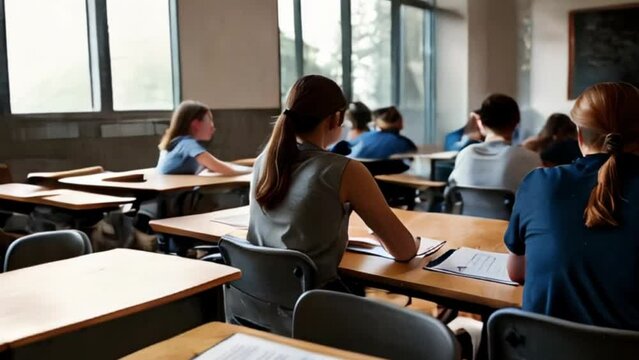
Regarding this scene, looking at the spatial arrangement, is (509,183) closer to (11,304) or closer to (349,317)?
(349,317)

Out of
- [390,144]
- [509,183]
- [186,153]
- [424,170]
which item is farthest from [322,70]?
[509,183]

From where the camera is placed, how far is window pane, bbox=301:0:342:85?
6324 mm

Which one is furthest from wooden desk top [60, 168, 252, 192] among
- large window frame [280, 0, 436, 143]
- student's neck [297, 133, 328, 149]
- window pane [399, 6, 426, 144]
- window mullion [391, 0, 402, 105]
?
window pane [399, 6, 426, 144]

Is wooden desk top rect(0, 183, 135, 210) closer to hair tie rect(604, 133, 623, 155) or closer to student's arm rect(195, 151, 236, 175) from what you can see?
student's arm rect(195, 151, 236, 175)

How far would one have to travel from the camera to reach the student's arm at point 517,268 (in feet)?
5.15

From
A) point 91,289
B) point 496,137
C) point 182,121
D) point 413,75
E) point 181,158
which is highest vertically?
point 413,75

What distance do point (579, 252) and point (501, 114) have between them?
2002 mm

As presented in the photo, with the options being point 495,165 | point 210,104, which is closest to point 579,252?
point 495,165

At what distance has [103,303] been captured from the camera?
1.34 meters

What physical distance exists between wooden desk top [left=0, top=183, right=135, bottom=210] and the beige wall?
6.12 feet

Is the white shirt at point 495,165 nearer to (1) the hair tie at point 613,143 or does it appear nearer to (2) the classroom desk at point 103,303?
(1) the hair tie at point 613,143

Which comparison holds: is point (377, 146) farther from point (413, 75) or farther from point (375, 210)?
point (413, 75)

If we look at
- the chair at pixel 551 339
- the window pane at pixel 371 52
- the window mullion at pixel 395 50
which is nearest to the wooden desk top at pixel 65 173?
the chair at pixel 551 339

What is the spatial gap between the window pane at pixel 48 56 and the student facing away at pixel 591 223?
Result: 3.71 metres
